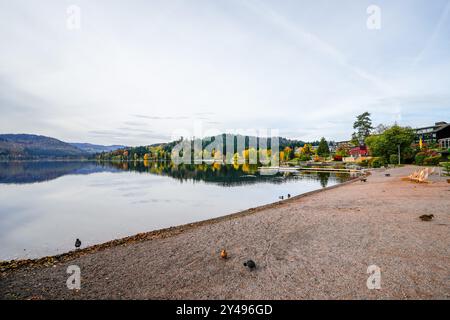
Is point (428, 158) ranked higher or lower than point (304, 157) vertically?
lower

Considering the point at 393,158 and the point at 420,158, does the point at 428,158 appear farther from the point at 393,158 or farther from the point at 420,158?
the point at 393,158

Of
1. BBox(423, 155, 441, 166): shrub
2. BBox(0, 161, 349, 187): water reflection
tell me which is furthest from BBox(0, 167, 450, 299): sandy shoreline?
BBox(423, 155, 441, 166): shrub

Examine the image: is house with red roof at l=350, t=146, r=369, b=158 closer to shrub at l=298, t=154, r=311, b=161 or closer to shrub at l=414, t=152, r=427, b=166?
shrub at l=298, t=154, r=311, b=161

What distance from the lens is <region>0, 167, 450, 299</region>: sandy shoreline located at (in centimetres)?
565

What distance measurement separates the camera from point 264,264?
715 cm

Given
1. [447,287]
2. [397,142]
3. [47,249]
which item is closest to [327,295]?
[447,287]

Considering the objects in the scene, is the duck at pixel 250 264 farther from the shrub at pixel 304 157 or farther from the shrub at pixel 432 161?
the shrub at pixel 304 157

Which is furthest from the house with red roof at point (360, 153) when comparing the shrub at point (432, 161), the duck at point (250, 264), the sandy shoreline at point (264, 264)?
the duck at point (250, 264)

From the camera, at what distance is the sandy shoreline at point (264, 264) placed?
5648 millimetres

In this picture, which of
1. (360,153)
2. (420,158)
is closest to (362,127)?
(360,153)

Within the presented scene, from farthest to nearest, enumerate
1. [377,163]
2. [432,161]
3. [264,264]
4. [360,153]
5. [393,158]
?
[360,153] → [377,163] → [393,158] → [432,161] → [264,264]

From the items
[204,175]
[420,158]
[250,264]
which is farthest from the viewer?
[204,175]

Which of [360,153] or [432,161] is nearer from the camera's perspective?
[432,161]
